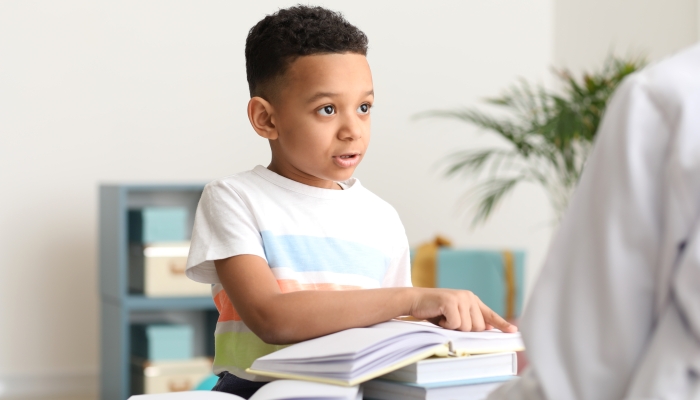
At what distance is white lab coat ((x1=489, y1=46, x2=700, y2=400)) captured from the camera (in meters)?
0.40

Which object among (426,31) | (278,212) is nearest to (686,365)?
(278,212)

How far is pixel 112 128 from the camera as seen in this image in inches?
142

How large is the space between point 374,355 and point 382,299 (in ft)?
0.44

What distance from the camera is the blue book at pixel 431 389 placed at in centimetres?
64

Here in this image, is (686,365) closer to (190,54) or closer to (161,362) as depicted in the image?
(161,362)

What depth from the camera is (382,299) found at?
0.77m

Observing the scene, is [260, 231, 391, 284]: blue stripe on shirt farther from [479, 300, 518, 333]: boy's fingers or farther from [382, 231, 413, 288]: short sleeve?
[479, 300, 518, 333]: boy's fingers

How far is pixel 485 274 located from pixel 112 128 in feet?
5.55

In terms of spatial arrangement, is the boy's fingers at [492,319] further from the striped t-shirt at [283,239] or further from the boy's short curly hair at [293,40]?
the boy's short curly hair at [293,40]

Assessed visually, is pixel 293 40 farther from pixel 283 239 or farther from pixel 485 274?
pixel 485 274

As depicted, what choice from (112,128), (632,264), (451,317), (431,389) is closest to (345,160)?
(451,317)

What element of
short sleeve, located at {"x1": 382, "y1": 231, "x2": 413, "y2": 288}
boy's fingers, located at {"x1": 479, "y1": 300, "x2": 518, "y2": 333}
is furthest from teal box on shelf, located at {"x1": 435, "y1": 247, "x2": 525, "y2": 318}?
boy's fingers, located at {"x1": 479, "y1": 300, "x2": 518, "y2": 333}

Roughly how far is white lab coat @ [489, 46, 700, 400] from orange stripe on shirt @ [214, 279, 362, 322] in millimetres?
485

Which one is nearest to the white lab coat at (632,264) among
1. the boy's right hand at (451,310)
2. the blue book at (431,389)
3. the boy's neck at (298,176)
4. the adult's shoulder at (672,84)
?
the adult's shoulder at (672,84)
